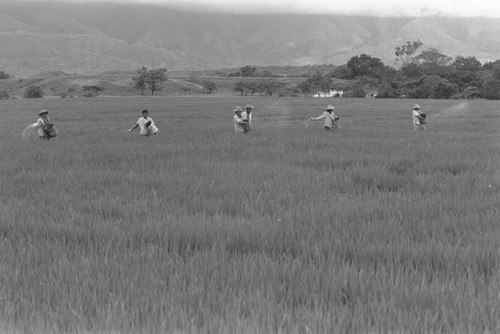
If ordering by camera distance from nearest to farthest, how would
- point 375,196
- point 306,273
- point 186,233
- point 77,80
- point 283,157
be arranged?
point 306,273 → point 186,233 → point 375,196 → point 283,157 → point 77,80

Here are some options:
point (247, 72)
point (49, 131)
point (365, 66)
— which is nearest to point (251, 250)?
point (49, 131)

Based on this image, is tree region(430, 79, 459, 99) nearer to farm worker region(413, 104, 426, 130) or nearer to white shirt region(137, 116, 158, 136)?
farm worker region(413, 104, 426, 130)

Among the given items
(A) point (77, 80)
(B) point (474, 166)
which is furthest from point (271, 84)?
(B) point (474, 166)

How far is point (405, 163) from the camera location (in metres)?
8.59

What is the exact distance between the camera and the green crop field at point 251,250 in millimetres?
2672

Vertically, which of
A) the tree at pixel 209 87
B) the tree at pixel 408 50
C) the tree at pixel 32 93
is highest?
the tree at pixel 408 50

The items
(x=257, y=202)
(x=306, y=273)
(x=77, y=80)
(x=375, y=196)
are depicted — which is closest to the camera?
(x=306, y=273)

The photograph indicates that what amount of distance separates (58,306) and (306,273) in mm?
1509

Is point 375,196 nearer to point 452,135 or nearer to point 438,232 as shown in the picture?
point 438,232

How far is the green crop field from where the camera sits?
105 inches

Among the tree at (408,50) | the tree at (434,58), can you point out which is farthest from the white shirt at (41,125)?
the tree at (408,50)

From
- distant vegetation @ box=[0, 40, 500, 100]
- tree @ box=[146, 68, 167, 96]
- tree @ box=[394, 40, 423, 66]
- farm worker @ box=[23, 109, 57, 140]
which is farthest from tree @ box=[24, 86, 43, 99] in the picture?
tree @ box=[394, 40, 423, 66]

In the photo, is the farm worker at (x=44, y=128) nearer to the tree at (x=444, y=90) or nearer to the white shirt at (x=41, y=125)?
the white shirt at (x=41, y=125)

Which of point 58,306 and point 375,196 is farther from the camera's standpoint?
point 375,196
